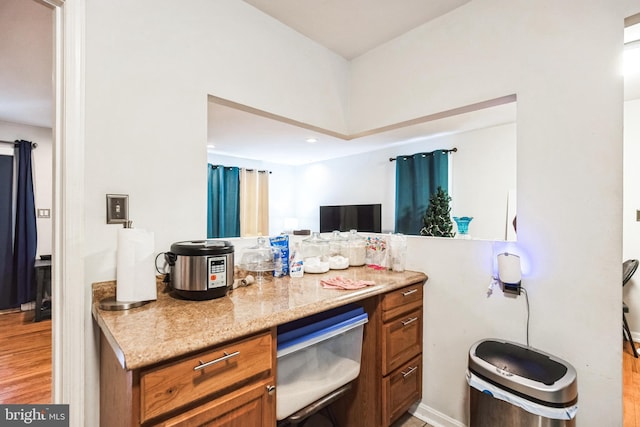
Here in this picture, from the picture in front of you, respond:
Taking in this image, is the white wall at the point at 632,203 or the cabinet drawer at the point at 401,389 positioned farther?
the white wall at the point at 632,203

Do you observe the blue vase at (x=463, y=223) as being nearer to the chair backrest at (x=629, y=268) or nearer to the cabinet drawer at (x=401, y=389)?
the cabinet drawer at (x=401, y=389)

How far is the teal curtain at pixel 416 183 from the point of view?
152 inches

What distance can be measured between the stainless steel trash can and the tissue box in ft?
1.79

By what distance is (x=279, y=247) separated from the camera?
1.64 m

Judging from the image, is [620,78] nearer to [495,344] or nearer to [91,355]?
[495,344]

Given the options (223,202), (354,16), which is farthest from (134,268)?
(223,202)

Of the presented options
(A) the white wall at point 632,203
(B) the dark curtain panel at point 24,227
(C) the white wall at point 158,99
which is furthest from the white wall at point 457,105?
(B) the dark curtain panel at point 24,227

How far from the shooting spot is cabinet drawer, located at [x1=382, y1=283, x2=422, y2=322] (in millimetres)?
1504

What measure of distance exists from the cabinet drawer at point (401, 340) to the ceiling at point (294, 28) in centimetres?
135

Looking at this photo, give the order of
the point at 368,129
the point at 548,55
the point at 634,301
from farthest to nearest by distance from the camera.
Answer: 1. the point at 634,301
2. the point at 368,129
3. the point at 548,55

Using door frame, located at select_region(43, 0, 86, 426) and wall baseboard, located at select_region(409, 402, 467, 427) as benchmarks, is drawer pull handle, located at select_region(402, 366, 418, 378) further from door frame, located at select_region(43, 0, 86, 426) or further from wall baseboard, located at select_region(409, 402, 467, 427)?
door frame, located at select_region(43, 0, 86, 426)

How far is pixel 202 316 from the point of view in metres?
0.99

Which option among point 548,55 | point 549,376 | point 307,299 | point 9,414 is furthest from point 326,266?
point 9,414

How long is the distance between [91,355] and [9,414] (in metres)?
0.77
